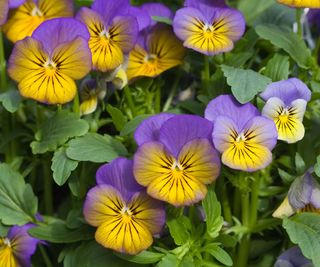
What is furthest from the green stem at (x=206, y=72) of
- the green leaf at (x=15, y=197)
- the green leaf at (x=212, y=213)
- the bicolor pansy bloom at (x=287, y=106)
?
the green leaf at (x=15, y=197)

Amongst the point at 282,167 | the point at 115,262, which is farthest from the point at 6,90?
the point at 282,167

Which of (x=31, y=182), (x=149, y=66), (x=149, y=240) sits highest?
(x=149, y=66)

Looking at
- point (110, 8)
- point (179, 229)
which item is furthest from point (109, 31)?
point (179, 229)

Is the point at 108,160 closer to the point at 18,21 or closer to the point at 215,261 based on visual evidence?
the point at 215,261

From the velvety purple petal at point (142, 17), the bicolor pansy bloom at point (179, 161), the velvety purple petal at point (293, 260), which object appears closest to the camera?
the bicolor pansy bloom at point (179, 161)

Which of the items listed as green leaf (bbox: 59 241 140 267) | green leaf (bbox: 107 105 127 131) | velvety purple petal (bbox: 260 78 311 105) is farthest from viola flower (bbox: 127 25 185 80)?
green leaf (bbox: 59 241 140 267)

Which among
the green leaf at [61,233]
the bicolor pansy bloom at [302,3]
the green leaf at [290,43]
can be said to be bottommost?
the green leaf at [61,233]

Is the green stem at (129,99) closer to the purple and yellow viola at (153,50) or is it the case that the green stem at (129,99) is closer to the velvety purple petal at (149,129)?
the purple and yellow viola at (153,50)
